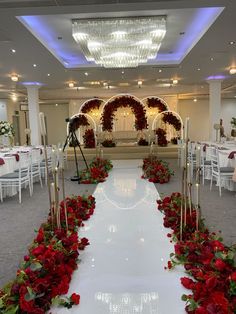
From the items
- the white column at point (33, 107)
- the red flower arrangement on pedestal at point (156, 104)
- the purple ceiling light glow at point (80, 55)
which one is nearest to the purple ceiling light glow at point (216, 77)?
the purple ceiling light glow at point (80, 55)

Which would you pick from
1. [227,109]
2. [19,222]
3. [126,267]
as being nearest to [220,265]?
[126,267]

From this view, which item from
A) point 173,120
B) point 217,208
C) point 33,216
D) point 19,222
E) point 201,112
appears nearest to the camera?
point 19,222

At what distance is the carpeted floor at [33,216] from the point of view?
3.41 metres

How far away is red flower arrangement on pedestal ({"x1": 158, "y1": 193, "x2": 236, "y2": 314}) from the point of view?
2076 millimetres

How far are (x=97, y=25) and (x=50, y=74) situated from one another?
4848 mm

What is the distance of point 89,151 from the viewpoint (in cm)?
1363

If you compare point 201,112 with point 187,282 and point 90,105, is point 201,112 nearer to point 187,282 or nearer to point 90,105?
point 90,105

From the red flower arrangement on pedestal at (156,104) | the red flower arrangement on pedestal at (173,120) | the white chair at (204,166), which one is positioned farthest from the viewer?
the red flower arrangement on pedestal at (156,104)

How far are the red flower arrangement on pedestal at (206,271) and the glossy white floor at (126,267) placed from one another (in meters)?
0.12

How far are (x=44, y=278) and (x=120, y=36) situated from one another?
4.18 metres

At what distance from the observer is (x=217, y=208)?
198 inches

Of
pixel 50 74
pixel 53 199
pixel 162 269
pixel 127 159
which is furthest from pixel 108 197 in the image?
pixel 127 159

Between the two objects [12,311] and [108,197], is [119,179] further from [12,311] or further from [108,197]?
[12,311]

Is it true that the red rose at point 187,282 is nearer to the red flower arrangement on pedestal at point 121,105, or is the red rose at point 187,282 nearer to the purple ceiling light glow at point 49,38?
the purple ceiling light glow at point 49,38
